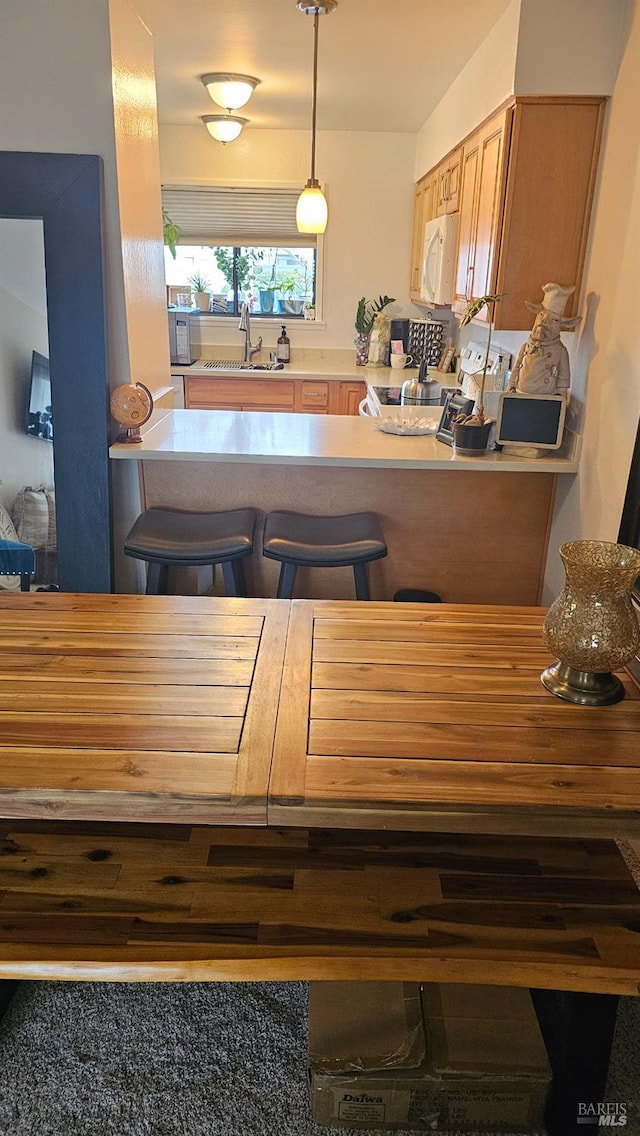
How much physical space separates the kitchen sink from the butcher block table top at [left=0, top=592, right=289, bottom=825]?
4.07m

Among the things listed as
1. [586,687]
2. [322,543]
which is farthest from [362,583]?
[586,687]

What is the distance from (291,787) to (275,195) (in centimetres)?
567

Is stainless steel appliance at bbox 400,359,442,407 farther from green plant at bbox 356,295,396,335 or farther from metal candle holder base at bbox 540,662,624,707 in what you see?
metal candle holder base at bbox 540,662,624,707

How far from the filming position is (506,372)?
395cm

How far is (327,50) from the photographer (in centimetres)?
370

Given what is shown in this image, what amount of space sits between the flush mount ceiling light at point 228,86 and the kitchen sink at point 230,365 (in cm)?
182

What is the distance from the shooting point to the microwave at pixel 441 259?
4.05 metres

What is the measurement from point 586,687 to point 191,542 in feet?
4.90

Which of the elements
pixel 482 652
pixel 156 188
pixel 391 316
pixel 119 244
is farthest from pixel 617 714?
pixel 391 316

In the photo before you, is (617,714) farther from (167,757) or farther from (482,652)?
(167,757)

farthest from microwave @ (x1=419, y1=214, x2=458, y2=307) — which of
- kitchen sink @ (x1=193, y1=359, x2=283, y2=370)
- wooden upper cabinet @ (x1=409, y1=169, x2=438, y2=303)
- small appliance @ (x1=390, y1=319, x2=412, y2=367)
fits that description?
kitchen sink @ (x1=193, y1=359, x2=283, y2=370)

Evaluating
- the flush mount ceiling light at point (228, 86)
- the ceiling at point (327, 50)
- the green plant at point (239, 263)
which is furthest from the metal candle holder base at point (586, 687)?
the green plant at point (239, 263)

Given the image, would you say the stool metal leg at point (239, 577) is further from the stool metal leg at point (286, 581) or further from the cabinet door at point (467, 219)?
the cabinet door at point (467, 219)

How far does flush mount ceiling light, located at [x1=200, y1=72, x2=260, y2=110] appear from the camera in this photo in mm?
4230
